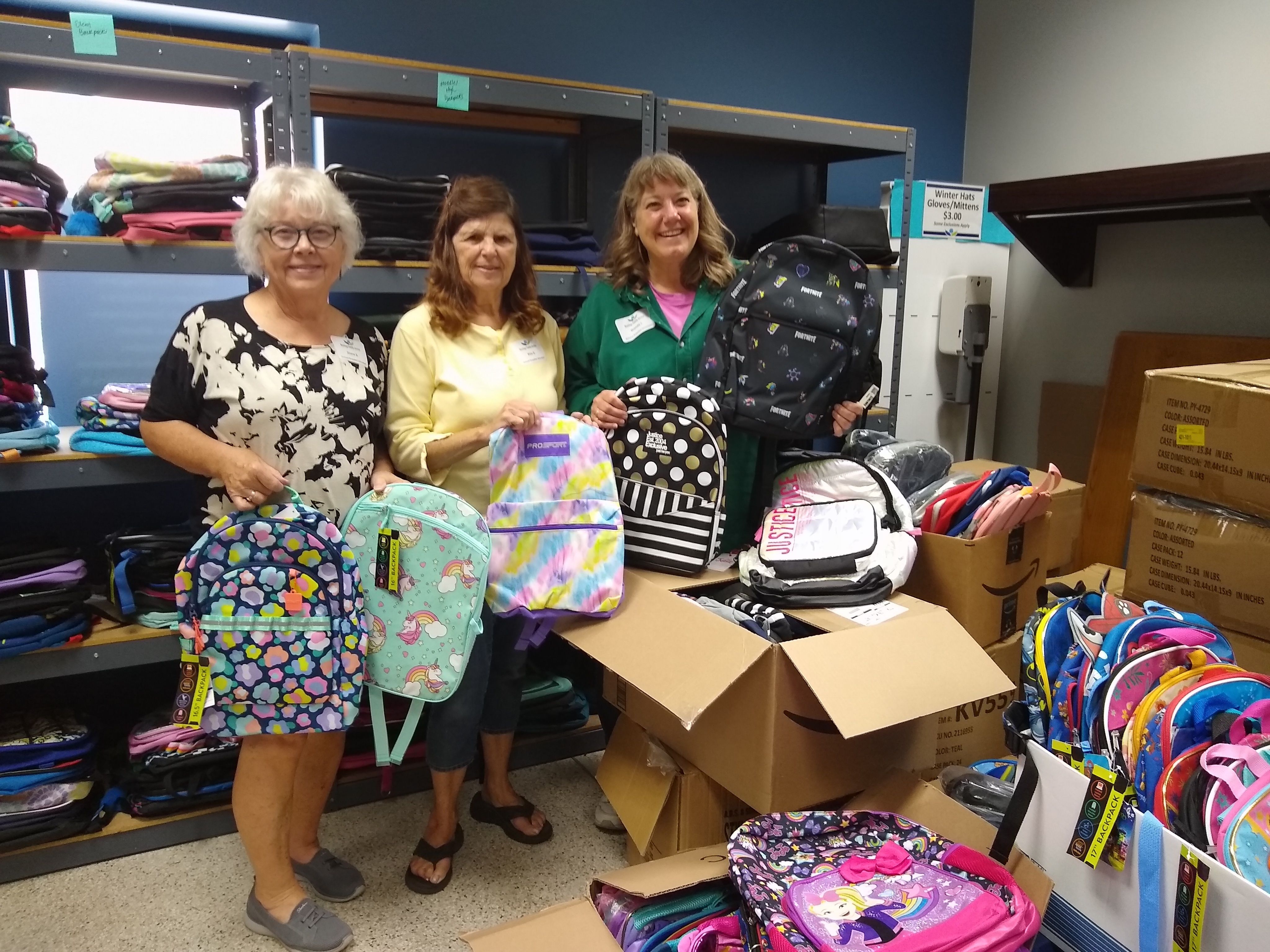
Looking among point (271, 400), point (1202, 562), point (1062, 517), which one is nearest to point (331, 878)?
point (271, 400)

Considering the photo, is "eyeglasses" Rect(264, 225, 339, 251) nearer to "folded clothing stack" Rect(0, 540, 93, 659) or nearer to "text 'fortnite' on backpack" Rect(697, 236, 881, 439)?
"text 'fortnite' on backpack" Rect(697, 236, 881, 439)

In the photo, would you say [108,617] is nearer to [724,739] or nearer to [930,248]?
[724,739]

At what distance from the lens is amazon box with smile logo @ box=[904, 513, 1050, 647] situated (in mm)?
2078

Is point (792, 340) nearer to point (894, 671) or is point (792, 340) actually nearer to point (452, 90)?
point (894, 671)

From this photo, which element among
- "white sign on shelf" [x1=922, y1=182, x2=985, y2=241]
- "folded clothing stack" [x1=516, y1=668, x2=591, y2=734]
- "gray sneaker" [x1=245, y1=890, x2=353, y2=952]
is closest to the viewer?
"gray sneaker" [x1=245, y1=890, x2=353, y2=952]

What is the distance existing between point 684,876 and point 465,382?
111 cm

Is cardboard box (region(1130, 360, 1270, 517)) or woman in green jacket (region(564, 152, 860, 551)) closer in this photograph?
cardboard box (region(1130, 360, 1270, 517))

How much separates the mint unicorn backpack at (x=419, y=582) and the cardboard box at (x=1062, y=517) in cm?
160

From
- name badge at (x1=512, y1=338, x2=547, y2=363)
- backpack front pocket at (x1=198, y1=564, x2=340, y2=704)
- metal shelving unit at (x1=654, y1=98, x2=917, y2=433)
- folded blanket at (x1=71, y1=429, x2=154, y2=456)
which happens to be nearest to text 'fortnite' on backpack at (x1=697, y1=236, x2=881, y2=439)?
metal shelving unit at (x1=654, y1=98, x2=917, y2=433)

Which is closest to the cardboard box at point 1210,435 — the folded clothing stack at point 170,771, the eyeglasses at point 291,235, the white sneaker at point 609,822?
the white sneaker at point 609,822

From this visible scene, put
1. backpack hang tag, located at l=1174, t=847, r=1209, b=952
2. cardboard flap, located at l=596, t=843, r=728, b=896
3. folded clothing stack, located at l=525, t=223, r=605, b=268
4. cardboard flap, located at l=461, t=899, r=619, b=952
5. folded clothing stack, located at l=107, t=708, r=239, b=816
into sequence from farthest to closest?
folded clothing stack, located at l=525, t=223, r=605, b=268, folded clothing stack, located at l=107, t=708, r=239, b=816, cardboard flap, located at l=596, t=843, r=728, b=896, cardboard flap, located at l=461, t=899, r=619, b=952, backpack hang tag, located at l=1174, t=847, r=1209, b=952

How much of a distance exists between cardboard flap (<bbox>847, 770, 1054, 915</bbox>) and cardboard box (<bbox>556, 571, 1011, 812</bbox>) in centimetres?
6

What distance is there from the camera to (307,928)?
1.84 metres

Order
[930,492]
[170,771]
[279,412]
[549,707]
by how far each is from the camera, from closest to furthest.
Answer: [279,412], [170,771], [930,492], [549,707]
